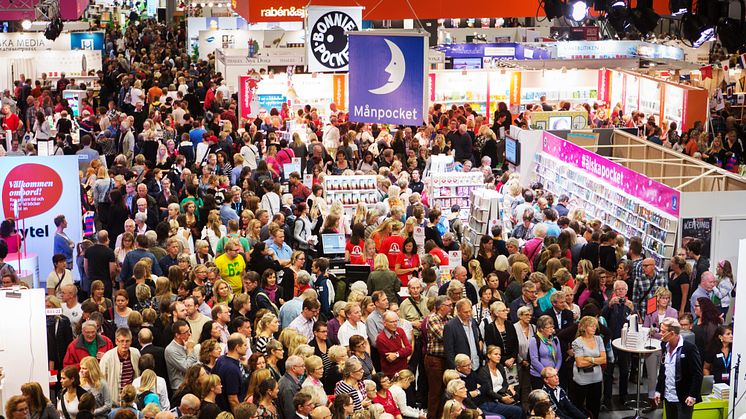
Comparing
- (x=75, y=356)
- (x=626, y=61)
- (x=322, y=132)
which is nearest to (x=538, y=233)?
(x=75, y=356)

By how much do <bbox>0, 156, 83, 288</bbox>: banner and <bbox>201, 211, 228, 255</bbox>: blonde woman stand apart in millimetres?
1791

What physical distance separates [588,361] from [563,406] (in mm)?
663

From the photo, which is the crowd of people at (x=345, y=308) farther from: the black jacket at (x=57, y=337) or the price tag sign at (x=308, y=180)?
the price tag sign at (x=308, y=180)

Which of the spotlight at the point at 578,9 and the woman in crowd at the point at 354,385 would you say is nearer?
the woman in crowd at the point at 354,385

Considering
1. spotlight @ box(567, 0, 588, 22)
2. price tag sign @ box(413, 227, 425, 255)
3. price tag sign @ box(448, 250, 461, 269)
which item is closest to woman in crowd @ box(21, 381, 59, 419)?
price tag sign @ box(448, 250, 461, 269)

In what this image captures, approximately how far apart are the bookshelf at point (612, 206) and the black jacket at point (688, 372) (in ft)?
12.6

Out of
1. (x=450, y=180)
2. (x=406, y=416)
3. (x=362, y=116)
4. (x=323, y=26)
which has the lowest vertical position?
(x=406, y=416)

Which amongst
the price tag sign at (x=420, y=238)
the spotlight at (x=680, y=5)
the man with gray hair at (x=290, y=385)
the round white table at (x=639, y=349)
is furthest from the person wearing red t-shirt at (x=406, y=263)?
the spotlight at (x=680, y=5)

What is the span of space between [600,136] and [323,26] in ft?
15.7

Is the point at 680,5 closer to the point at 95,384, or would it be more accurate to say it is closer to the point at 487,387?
the point at 487,387

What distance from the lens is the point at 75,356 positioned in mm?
9352

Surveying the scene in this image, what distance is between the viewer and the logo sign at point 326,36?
53.4ft

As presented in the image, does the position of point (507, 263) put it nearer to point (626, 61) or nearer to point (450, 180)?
point (450, 180)

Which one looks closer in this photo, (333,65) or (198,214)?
(198,214)
